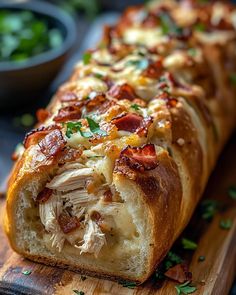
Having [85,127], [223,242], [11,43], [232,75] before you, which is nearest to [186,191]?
[223,242]

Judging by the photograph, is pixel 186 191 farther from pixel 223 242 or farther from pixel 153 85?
pixel 153 85

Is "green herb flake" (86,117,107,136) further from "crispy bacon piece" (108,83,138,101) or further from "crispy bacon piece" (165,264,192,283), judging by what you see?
"crispy bacon piece" (165,264,192,283)

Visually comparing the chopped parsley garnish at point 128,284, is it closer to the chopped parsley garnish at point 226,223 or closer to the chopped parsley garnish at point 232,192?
the chopped parsley garnish at point 226,223

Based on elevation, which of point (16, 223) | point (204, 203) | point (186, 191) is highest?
point (16, 223)

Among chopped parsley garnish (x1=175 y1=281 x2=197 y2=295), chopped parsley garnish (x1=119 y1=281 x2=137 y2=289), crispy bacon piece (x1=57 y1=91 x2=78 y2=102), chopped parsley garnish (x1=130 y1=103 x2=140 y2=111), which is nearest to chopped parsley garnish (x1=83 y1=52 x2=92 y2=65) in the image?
crispy bacon piece (x1=57 y1=91 x2=78 y2=102)

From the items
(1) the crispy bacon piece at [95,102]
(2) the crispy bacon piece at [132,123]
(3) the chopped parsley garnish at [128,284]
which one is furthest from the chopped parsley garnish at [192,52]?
(3) the chopped parsley garnish at [128,284]

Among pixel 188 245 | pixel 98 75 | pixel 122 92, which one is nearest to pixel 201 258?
pixel 188 245
